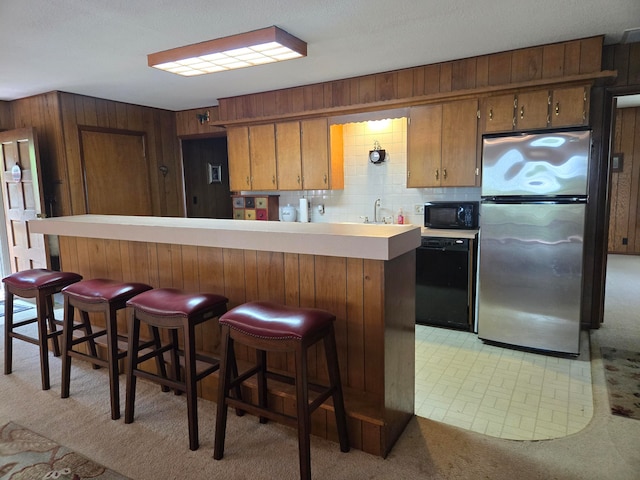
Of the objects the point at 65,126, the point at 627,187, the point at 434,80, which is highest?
the point at 434,80

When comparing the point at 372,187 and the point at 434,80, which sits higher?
the point at 434,80

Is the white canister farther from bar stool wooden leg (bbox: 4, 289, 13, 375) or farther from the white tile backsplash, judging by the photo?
bar stool wooden leg (bbox: 4, 289, 13, 375)

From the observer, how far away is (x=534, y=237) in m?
3.18

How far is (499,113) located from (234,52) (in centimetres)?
223

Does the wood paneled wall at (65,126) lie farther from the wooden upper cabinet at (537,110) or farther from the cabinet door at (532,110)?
the cabinet door at (532,110)

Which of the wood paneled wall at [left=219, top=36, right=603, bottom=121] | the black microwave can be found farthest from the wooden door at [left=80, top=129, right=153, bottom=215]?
the black microwave

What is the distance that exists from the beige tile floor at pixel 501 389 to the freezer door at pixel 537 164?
130 centimetres

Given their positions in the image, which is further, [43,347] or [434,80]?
[434,80]

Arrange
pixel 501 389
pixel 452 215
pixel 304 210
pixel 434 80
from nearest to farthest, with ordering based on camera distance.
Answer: pixel 501 389
pixel 434 80
pixel 452 215
pixel 304 210

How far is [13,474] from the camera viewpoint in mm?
1912

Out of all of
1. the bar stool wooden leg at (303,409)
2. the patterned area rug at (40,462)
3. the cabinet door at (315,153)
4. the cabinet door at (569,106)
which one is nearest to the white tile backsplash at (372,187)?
the cabinet door at (315,153)

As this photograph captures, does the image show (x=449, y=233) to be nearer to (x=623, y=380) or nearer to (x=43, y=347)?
(x=623, y=380)

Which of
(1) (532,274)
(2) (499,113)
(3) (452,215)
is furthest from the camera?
(3) (452,215)

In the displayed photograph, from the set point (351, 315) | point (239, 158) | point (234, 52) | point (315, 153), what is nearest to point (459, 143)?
point (315, 153)
